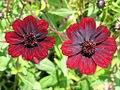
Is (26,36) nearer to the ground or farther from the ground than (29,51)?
farther from the ground

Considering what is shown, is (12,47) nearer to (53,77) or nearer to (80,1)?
(53,77)

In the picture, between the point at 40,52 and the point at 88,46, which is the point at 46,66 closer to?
the point at 40,52

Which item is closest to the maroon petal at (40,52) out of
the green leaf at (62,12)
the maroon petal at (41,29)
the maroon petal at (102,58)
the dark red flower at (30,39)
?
the dark red flower at (30,39)

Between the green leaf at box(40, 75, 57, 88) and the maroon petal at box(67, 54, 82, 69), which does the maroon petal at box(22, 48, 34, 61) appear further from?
the green leaf at box(40, 75, 57, 88)

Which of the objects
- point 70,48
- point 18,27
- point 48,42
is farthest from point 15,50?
point 70,48

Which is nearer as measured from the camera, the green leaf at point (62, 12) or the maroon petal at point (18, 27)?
the maroon petal at point (18, 27)

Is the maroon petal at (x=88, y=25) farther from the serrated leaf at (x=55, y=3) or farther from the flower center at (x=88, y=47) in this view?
the serrated leaf at (x=55, y=3)

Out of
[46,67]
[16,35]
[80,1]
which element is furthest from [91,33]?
[80,1]
